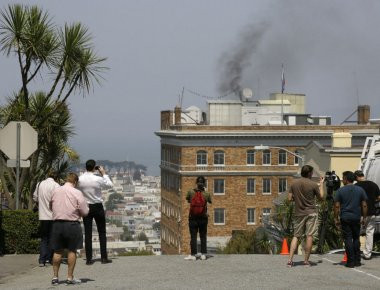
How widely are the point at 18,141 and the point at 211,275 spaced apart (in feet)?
16.5

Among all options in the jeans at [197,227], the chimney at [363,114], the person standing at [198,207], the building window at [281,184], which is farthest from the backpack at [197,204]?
the chimney at [363,114]

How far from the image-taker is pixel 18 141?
69.7ft

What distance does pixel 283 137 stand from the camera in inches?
4289

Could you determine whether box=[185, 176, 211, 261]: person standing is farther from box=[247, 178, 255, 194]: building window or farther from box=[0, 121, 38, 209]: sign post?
box=[247, 178, 255, 194]: building window

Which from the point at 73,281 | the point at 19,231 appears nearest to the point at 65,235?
the point at 73,281

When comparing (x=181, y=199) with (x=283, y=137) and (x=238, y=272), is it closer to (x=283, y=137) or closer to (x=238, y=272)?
(x=283, y=137)

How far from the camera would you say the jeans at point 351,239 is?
19.8 m

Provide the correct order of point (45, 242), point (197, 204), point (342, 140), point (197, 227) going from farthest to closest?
point (342, 140) < point (197, 227) < point (197, 204) < point (45, 242)

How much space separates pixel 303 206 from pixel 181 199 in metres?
87.6

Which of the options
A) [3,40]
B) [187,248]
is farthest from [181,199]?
[3,40]

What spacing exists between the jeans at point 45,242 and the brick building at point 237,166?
84.3 metres

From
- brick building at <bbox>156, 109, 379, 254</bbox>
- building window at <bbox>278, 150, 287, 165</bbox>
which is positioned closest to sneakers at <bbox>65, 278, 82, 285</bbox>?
brick building at <bbox>156, 109, 379, 254</bbox>

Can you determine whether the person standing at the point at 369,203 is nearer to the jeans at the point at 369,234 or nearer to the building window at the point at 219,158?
the jeans at the point at 369,234

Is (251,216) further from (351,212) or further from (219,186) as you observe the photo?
(351,212)
